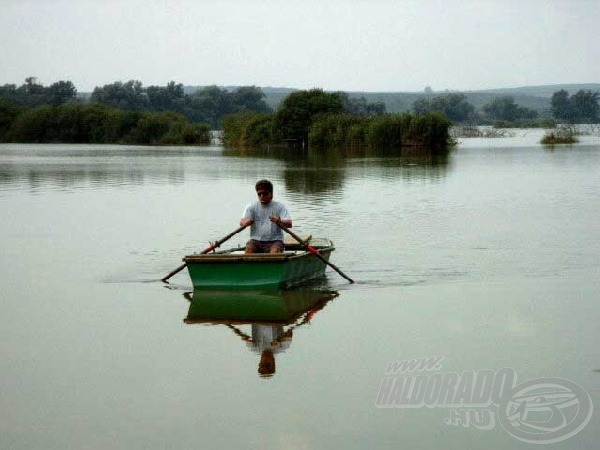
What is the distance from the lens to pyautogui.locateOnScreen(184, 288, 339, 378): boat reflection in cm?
1312

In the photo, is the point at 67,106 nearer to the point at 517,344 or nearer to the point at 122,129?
the point at 122,129

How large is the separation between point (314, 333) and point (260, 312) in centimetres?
157

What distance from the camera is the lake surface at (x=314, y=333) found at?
930 cm

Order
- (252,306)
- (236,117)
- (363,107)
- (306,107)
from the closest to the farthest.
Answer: (252,306) < (306,107) < (236,117) < (363,107)

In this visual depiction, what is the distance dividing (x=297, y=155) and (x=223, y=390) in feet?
176

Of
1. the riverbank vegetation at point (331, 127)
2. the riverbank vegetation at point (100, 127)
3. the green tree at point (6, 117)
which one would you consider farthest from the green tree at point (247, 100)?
the riverbank vegetation at point (331, 127)

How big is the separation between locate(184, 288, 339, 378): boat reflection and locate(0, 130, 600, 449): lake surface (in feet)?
0.21

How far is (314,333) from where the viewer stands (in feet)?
43.3

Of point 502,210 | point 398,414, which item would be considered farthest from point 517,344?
point 502,210

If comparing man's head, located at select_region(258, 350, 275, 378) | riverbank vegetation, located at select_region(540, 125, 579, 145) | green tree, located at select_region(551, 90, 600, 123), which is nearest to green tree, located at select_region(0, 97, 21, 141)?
riverbank vegetation, located at select_region(540, 125, 579, 145)

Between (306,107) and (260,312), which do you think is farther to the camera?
(306,107)

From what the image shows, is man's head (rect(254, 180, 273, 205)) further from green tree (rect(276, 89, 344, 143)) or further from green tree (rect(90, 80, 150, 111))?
green tree (rect(90, 80, 150, 111))

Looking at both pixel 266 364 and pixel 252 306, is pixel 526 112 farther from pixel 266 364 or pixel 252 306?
pixel 266 364

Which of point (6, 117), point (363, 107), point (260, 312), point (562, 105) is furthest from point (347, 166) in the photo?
point (562, 105)
